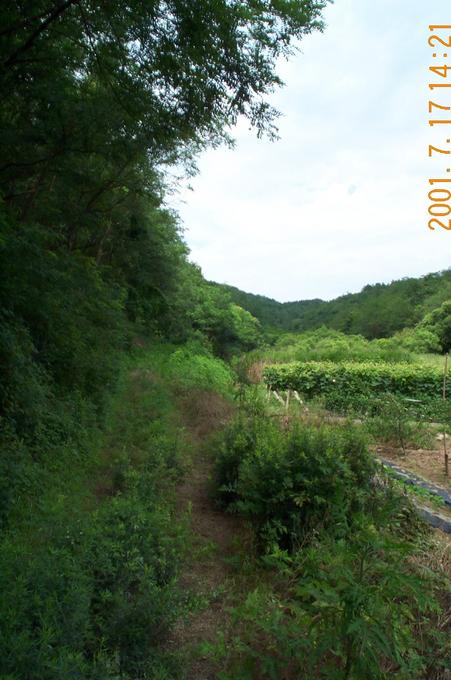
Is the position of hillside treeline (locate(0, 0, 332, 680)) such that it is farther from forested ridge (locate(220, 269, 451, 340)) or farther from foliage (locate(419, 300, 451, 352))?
forested ridge (locate(220, 269, 451, 340))

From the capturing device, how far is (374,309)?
44219 millimetres

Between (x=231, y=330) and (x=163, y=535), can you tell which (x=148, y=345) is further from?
(x=163, y=535)

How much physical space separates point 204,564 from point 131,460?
1.90m

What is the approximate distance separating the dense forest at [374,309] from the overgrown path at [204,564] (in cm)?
2738

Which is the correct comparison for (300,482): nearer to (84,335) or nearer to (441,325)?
(84,335)

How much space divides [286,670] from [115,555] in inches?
43.9

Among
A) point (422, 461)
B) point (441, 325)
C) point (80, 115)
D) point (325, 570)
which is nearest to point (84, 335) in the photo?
point (80, 115)

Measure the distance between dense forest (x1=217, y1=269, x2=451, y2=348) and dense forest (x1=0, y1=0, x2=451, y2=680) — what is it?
27.3 meters

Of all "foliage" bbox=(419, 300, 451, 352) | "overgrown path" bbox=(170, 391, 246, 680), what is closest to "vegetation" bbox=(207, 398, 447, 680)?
"overgrown path" bbox=(170, 391, 246, 680)

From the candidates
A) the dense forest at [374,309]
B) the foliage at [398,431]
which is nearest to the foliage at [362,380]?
the foliage at [398,431]

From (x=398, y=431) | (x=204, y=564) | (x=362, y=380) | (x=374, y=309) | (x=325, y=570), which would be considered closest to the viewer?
(x=325, y=570)

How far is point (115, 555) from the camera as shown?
8.18 ft

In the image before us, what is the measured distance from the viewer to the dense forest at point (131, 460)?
2.00 metres

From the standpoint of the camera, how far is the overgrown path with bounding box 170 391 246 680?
2.45 m
